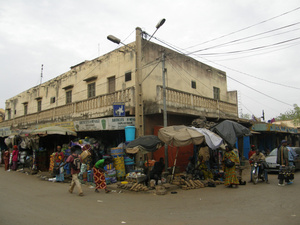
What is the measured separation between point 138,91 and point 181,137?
3.64 m

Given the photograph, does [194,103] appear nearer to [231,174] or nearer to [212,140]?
[212,140]

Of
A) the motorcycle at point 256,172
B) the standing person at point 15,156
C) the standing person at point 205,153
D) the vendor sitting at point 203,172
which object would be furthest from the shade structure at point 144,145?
the standing person at point 15,156

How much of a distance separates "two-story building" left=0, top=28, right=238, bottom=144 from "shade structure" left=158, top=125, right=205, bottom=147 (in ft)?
6.81

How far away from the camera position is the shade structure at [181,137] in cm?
908

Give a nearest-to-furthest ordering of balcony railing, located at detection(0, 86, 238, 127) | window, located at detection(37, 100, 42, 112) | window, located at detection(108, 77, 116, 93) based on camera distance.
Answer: balcony railing, located at detection(0, 86, 238, 127) < window, located at detection(108, 77, 116, 93) < window, located at detection(37, 100, 42, 112)

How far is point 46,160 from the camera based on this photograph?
15312 mm

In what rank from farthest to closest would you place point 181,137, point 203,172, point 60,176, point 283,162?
point 60,176 → point 203,172 → point 283,162 → point 181,137

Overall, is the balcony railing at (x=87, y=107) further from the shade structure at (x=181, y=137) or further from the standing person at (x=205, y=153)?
the standing person at (x=205, y=153)

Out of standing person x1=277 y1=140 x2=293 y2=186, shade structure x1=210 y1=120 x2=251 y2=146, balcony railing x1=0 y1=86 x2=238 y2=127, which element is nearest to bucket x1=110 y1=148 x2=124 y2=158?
balcony railing x1=0 y1=86 x2=238 y2=127

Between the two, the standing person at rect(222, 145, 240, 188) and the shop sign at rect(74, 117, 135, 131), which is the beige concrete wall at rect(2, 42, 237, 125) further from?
the standing person at rect(222, 145, 240, 188)

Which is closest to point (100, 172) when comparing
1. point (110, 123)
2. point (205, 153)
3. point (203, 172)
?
point (110, 123)

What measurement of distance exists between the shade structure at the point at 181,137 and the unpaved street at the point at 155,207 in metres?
1.78

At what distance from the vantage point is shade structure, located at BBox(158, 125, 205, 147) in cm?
908

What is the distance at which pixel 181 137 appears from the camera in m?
9.15
